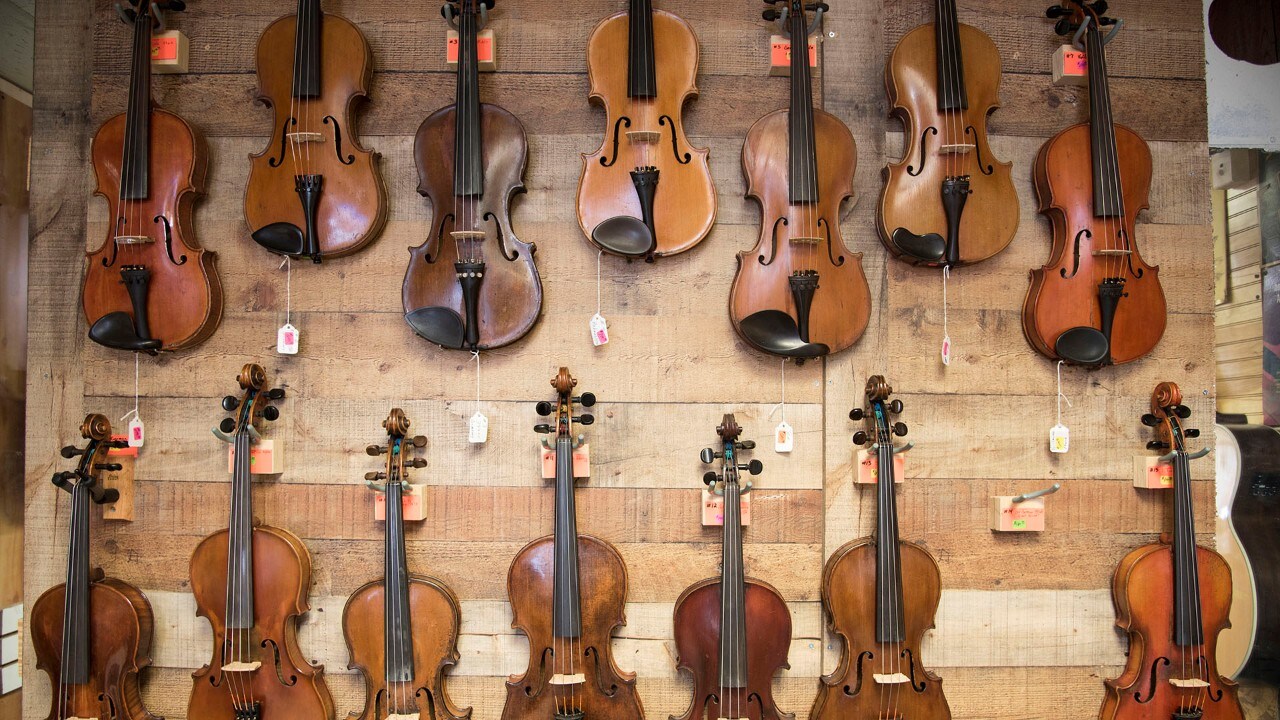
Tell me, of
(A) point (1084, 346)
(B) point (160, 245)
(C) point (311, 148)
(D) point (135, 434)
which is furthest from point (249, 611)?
(A) point (1084, 346)

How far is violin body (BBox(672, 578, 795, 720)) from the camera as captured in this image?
219 cm

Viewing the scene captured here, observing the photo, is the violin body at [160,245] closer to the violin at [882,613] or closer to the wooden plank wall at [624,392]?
the wooden plank wall at [624,392]

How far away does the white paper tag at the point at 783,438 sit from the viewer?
2.40 meters

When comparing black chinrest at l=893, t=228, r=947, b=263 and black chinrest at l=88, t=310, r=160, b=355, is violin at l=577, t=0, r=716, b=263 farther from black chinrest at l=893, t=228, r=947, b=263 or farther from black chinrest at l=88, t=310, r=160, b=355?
black chinrest at l=88, t=310, r=160, b=355

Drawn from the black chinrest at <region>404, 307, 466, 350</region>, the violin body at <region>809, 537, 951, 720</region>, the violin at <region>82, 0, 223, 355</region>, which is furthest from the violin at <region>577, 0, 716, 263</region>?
the violin at <region>82, 0, 223, 355</region>

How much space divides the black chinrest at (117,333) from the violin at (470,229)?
0.76 m

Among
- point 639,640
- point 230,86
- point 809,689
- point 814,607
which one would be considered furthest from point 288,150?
point 809,689

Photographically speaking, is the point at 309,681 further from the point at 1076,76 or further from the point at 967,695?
the point at 1076,76

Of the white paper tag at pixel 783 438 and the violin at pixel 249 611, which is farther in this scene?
the white paper tag at pixel 783 438

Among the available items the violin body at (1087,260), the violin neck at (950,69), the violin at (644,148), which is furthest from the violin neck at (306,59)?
the violin body at (1087,260)

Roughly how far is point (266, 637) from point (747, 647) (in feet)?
4.28

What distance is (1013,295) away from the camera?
A: 2486 millimetres

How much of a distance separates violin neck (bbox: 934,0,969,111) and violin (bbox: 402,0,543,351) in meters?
1.20

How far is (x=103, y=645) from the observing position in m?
2.26
